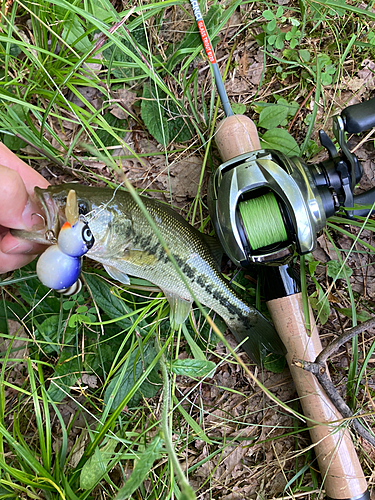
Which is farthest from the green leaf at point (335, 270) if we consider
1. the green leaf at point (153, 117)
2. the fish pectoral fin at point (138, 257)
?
the green leaf at point (153, 117)

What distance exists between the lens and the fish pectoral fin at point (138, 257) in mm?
2256

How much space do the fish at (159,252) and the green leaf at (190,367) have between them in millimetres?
299

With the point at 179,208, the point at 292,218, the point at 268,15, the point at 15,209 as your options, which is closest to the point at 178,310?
the point at 179,208

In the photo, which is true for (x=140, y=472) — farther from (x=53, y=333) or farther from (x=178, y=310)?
(x=53, y=333)

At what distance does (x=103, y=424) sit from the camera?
2299mm

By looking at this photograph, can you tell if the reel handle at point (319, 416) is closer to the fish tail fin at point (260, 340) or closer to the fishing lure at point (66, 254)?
the fish tail fin at point (260, 340)

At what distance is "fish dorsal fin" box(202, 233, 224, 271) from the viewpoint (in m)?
2.43

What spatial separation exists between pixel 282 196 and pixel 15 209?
148 centimetres

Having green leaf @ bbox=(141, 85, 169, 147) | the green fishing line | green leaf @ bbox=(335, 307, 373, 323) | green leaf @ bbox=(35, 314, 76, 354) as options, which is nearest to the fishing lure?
green leaf @ bbox=(35, 314, 76, 354)

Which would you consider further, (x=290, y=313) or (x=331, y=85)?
(x=331, y=85)

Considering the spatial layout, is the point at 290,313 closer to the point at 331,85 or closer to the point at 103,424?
the point at 103,424

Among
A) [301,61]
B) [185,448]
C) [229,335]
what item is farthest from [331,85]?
[185,448]

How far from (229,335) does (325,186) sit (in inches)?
48.3

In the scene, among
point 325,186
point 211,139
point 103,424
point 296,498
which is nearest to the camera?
point 325,186
